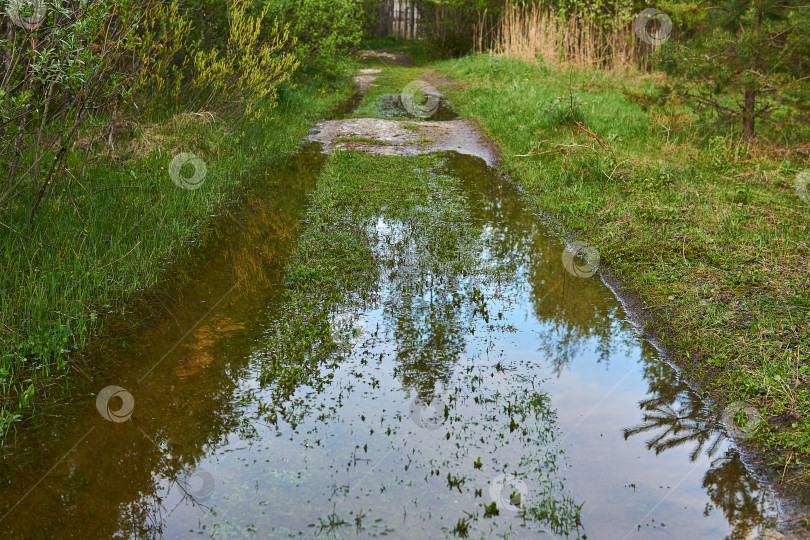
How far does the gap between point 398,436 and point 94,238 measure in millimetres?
3227

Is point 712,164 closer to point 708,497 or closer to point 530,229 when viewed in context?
point 530,229

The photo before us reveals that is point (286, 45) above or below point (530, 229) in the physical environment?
above

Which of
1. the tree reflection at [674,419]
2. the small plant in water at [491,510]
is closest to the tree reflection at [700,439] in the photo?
the tree reflection at [674,419]

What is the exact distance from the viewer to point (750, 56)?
28.2ft

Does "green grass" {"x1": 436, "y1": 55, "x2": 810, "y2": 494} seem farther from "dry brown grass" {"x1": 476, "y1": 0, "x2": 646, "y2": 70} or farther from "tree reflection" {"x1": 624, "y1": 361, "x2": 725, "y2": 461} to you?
"dry brown grass" {"x1": 476, "y1": 0, "x2": 646, "y2": 70}

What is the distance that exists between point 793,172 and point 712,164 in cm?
89

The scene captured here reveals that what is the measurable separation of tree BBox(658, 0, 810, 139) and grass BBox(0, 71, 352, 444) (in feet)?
19.7

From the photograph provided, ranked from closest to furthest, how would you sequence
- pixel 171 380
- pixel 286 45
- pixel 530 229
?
pixel 171 380
pixel 530 229
pixel 286 45

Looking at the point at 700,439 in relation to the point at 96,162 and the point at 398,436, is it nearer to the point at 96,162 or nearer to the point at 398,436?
the point at 398,436

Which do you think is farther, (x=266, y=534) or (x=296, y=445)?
(x=296, y=445)

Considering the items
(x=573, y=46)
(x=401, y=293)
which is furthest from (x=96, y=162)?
(x=573, y=46)

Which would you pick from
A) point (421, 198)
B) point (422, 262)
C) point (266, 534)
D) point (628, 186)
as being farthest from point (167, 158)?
point (266, 534)

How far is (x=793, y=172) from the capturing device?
8078mm

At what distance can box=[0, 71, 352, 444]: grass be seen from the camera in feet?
13.0
